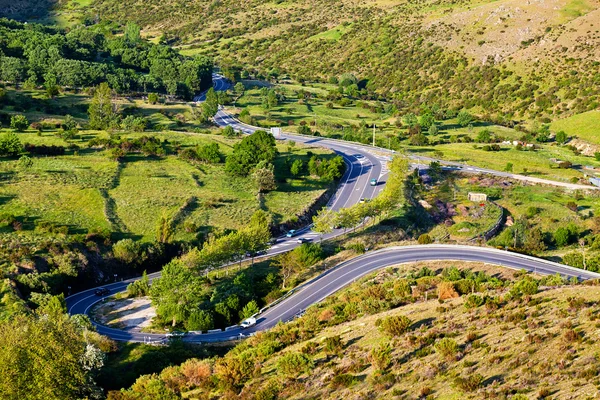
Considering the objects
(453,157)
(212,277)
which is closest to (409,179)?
(453,157)

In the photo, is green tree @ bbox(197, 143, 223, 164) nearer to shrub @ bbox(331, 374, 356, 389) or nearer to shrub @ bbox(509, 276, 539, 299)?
shrub @ bbox(509, 276, 539, 299)

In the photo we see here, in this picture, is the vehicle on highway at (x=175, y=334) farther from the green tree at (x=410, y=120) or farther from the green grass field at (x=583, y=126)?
the green grass field at (x=583, y=126)

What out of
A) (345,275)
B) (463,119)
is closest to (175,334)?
(345,275)

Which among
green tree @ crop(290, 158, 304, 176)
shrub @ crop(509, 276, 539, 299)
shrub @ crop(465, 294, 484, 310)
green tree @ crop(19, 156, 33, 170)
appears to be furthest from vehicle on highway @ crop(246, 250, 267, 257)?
green tree @ crop(19, 156, 33, 170)

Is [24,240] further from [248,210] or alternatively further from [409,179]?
[409,179]

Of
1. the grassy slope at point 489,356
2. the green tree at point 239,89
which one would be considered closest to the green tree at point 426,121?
the green tree at point 239,89

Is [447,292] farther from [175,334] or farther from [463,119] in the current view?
[463,119]
